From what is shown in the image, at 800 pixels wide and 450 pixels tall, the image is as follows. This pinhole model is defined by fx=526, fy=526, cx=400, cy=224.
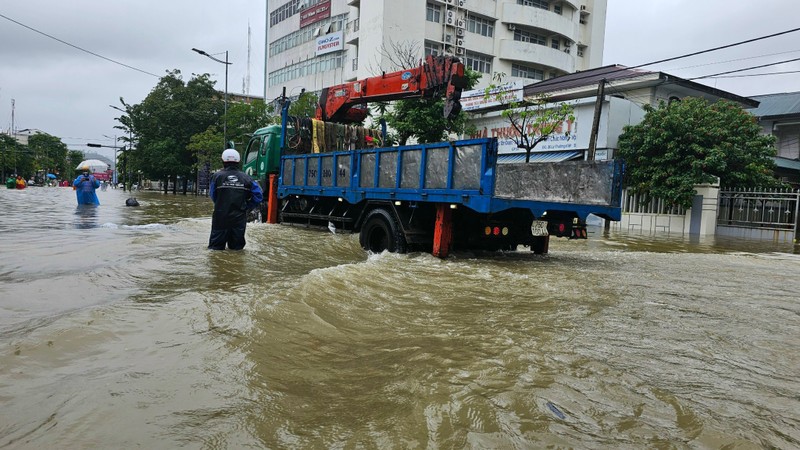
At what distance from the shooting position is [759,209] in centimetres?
1722

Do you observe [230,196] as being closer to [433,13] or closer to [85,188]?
[85,188]

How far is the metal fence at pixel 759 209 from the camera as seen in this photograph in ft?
53.8

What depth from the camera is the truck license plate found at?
23.9 ft

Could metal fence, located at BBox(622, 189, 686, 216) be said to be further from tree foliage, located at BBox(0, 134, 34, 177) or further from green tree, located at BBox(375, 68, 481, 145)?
tree foliage, located at BBox(0, 134, 34, 177)

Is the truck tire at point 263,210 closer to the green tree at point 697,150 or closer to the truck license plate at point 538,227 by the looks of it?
the truck license plate at point 538,227

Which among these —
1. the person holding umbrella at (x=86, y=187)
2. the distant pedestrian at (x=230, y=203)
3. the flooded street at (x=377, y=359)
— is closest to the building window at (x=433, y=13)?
the person holding umbrella at (x=86, y=187)

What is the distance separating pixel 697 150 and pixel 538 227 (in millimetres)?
13819

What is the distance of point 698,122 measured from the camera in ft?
60.3

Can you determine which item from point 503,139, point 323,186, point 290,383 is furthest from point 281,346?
point 503,139

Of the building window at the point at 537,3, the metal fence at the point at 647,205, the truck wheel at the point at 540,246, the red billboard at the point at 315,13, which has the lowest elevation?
the truck wheel at the point at 540,246

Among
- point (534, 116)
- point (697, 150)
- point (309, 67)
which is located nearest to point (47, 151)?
point (309, 67)

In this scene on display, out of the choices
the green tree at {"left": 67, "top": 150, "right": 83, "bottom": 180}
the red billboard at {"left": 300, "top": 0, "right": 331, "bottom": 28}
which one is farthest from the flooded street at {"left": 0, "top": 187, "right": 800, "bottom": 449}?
the green tree at {"left": 67, "top": 150, "right": 83, "bottom": 180}

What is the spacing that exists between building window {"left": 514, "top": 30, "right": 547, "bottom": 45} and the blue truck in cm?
3071

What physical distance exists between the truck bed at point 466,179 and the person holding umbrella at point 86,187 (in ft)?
20.1
